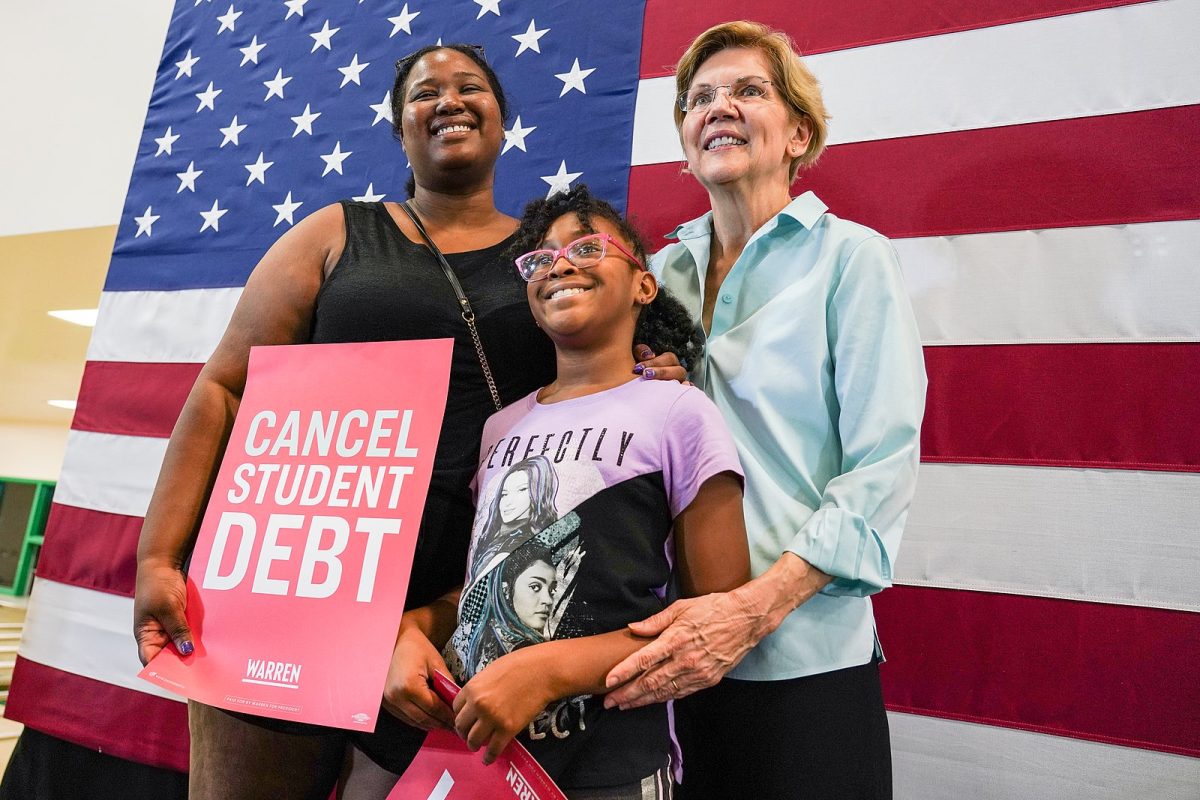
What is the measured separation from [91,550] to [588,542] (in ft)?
6.63

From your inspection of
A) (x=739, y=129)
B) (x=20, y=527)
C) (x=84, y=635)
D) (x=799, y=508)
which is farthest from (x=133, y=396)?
(x=20, y=527)

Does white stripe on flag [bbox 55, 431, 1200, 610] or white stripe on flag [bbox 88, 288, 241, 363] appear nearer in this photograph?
white stripe on flag [bbox 55, 431, 1200, 610]

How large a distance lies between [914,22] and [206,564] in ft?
5.33

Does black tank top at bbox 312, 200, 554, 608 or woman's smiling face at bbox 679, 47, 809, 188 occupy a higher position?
woman's smiling face at bbox 679, 47, 809, 188

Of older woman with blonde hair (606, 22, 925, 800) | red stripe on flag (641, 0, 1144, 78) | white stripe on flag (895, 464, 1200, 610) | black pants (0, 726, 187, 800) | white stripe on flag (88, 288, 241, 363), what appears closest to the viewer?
older woman with blonde hair (606, 22, 925, 800)

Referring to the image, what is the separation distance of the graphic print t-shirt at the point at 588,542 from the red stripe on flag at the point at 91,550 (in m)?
1.72

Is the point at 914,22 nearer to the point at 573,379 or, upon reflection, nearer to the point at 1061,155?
the point at 1061,155

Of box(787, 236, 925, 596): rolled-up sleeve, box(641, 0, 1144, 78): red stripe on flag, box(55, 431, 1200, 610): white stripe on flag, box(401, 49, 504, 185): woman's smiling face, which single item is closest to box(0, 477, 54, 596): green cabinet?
box(641, 0, 1144, 78): red stripe on flag

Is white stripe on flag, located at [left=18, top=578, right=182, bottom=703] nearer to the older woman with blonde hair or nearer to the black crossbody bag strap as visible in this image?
the black crossbody bag strap

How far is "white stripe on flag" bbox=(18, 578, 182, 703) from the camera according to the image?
7.06ft

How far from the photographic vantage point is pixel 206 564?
0.95 meters

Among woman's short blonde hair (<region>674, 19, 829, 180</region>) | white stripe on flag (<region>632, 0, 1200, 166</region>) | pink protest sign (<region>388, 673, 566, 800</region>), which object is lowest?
pink protest sign (<region>388, 673, 566, 800</region>)

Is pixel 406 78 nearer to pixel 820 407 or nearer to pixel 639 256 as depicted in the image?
pixel 639 256

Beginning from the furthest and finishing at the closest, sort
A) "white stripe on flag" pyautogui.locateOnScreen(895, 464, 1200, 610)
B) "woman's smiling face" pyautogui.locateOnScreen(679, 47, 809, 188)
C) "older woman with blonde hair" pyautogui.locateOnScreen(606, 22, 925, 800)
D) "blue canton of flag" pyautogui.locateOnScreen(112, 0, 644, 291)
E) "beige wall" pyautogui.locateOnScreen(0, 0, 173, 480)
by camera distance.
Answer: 1. "beige wall" pyautogui.locateOnScreen(0, 0, 173, 480)
2. "blue canton of flag" pyautogui.locateOnScreen(112, 0, 644, 291)
3. "white stripe on flag" pyautogui.locateOnScreen(895, 464, 1200, 610)
4. "woman's smiling face" pyautogui.locateOnScreen(679, 47, 809, 188)
5. "older woman with blonde hair" pyautogui.locateOnScreen(606, 22, 925, 800)
